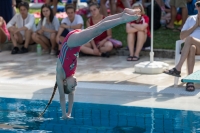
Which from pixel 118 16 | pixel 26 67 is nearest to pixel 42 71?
pixel 26 67

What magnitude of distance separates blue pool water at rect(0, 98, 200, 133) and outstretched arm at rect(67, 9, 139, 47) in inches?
43.8

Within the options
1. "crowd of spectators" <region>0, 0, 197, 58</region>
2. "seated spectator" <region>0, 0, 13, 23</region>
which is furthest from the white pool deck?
"seated spectator" <region>0, 0, 13, 23</region>

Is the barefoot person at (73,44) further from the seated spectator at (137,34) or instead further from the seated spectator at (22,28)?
the seated spectator at (22,28)

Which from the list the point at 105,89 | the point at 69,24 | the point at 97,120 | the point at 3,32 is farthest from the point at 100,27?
the point at 3,32

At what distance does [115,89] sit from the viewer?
7625mm

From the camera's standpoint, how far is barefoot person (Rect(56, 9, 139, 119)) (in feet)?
17.0

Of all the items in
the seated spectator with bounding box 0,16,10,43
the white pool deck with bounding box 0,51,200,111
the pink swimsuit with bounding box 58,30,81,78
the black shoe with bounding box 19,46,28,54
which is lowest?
the black shoe with bounding box 19,46,28,54

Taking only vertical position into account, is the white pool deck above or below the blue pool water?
below

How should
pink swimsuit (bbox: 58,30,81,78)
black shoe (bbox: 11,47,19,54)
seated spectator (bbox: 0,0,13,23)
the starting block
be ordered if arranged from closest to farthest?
pink swimsuit (bbox: 58,30,81,78) < the starting block < black shoe (bbox: 11,47,19,54) < seated spectator (bbox: 0,0,13,23)

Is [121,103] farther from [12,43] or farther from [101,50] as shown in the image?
[12,43]

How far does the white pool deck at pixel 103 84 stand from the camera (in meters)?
6.99

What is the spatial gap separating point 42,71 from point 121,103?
2545 mm

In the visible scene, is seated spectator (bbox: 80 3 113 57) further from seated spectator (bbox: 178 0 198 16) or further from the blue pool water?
the blue pool water

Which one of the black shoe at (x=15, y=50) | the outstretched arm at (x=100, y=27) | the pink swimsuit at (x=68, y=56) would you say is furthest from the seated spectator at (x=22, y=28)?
the outstretched arm at (x=100, y=27)
